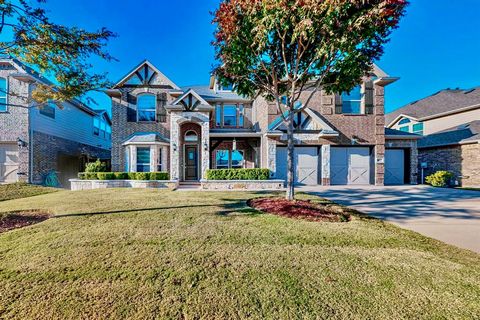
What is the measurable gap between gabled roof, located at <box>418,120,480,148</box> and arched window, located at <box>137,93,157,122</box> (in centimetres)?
2122

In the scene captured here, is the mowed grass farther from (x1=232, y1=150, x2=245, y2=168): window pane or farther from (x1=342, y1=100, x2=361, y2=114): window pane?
(x1=342, y1=100, x2=361, y2=114): window pane

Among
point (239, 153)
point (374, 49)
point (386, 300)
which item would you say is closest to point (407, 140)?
point (374, 49)

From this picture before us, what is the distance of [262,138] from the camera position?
→ 48.2 ft

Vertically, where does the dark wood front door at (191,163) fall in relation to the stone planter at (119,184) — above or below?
above

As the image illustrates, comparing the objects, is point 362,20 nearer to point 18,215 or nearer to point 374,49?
point 374,49

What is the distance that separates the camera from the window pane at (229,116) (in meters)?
16.4

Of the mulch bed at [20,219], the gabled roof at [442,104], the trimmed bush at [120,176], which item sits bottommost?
the mulch bed at [20,219]

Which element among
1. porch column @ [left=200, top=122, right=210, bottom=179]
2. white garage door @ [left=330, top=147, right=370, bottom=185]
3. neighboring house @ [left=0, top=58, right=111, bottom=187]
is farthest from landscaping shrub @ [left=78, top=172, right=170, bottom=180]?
white garage door @ [left=330, top=147, right=370, bottom=185]

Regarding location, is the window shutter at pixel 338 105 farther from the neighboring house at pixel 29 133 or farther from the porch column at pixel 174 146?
the neighboring house at pixel 29 133

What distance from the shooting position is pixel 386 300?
2535mm

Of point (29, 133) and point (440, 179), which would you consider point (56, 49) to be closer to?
point (29, 133)

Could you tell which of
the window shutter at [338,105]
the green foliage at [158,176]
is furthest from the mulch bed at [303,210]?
the window shutter at [338,105]

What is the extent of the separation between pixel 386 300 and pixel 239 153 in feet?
44.8

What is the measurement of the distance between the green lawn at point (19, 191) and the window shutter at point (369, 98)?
1944 centimetres
